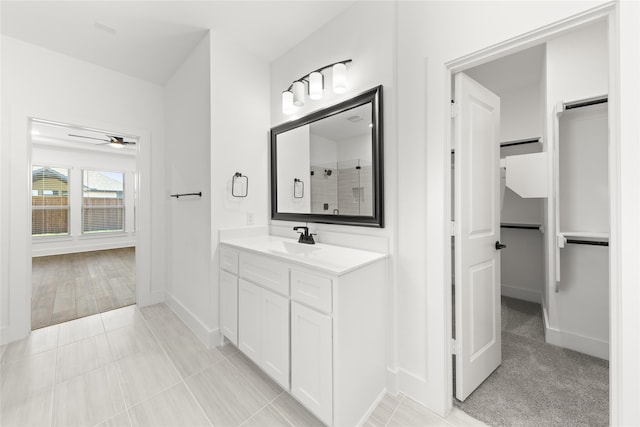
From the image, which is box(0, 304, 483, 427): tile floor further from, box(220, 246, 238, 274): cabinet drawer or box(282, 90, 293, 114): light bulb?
box(282, 90, 293, 114): light bulb

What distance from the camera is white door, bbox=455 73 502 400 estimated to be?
5.18ft

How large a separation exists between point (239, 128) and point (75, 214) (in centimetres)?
638

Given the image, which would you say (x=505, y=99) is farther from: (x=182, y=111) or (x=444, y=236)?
(x=182, y=111)

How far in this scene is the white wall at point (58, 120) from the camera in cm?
229

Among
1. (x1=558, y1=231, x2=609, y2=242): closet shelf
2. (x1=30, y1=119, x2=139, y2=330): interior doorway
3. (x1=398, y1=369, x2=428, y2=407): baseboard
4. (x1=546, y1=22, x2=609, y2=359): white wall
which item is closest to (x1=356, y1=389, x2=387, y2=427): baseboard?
(x1=398, y1=369, x2=428, y2=407): baseboard

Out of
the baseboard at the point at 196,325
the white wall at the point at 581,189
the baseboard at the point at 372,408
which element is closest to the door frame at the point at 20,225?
the baseboard at the point at 196,325

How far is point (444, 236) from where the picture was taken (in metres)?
1.50

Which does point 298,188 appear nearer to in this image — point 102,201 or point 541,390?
point 541,390

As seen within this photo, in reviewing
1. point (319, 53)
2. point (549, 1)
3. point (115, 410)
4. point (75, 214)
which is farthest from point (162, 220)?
point (75, 214)

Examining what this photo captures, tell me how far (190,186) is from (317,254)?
5.32 feet

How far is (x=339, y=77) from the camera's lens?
1.83m

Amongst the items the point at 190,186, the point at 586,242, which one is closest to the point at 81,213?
the point at 190,186

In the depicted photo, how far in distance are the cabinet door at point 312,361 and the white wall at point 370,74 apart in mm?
530

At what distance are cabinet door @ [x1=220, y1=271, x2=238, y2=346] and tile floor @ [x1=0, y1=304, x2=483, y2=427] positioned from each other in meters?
0.19
